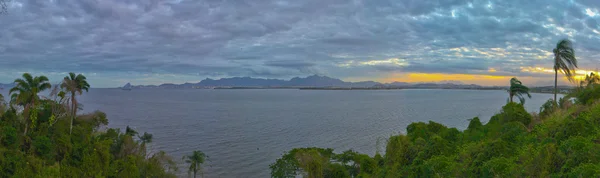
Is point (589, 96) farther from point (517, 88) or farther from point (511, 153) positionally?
point (511, 153)

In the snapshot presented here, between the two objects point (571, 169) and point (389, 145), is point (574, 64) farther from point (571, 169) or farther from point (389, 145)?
point (571, 169)

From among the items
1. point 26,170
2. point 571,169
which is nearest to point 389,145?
point 571,169

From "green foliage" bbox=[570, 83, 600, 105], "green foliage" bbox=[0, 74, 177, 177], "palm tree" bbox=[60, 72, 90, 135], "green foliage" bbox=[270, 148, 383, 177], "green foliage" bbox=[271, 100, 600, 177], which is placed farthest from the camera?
"palm tree" bbox=[60, 72, 90, 135]

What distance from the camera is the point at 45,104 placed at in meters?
39.6

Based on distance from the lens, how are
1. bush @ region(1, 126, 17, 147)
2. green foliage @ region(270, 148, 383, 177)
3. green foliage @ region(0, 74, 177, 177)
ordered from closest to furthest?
green foliage @ region(270, 148, 383, 177) → green foliage @ region(0, 74, 177, 177) → bush @ region(1, 126, 17, 147)

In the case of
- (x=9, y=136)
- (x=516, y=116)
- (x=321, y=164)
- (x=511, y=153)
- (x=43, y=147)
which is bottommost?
(x=321, y=164)

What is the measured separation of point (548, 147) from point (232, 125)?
8132 centimetres

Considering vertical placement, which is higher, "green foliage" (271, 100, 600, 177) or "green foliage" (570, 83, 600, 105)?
"green foliage" (570, 83, 600, 105)

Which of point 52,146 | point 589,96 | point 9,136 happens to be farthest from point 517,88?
point 9,136

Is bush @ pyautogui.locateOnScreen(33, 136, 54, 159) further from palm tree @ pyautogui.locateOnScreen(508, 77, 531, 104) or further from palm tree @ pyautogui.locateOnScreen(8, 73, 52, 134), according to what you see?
palm tree @ pyautogui.locateOnScreen(508, 77, 531, 104)

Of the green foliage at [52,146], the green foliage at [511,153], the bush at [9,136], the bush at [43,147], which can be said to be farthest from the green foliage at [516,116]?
the bush at [9,136]

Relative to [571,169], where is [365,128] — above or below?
below

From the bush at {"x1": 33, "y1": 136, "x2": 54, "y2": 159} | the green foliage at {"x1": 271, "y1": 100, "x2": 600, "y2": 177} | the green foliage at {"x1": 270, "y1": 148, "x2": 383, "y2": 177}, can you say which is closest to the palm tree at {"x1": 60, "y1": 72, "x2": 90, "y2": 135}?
the bush at {"x1": 33, "y1": 136, "x2": 54, "y2": 159}

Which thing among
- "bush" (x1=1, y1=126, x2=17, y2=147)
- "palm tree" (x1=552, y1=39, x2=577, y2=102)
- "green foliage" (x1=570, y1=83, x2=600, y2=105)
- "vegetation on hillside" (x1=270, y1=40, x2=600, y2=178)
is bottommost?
"bush" (x1=1, y1=126, x2=17, y2=147)
